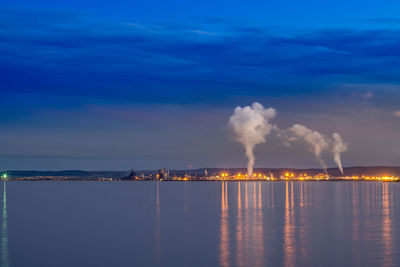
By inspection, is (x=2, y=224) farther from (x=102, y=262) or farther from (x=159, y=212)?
(x=102, y=262)

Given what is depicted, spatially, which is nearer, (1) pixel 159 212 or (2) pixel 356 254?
(2) pixel 356 254

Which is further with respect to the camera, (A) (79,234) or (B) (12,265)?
(A) (79,234)

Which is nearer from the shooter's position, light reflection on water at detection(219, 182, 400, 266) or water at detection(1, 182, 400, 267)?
light reflection on water at detection(219, 182, 400, 266)

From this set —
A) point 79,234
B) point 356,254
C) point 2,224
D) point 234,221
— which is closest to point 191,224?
point 234,221

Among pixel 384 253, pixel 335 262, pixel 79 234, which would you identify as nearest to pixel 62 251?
pixel 79 234

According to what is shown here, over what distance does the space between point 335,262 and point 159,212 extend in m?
33.0

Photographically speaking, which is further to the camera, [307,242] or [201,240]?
[201,240]

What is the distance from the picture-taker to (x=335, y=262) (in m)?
28.5

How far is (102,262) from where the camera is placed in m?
28.7

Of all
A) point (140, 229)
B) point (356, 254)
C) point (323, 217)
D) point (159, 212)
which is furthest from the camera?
point (159, 212)

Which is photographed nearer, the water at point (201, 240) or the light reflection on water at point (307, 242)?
the light reflection on water at point (307, 242)

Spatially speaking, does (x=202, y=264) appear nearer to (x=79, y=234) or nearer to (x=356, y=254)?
(x=356, y=254)

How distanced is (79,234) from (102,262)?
11.2 m

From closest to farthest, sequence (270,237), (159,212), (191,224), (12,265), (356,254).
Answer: (12,265) < (356,254) < (270,237) < (191,224) < (159,212)
